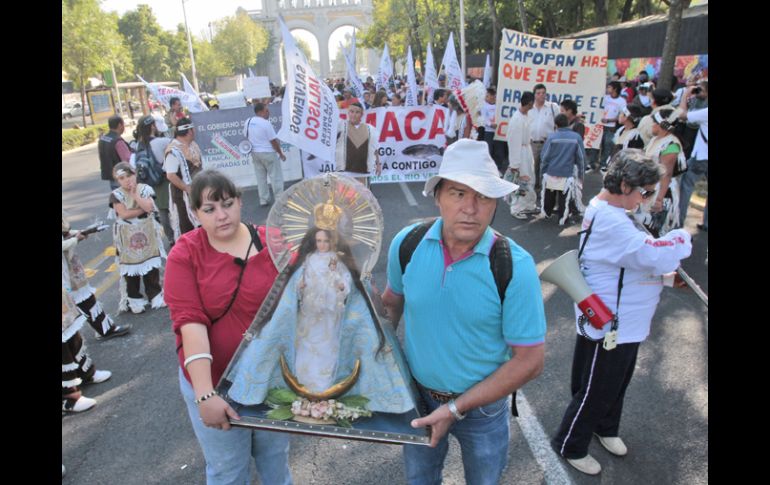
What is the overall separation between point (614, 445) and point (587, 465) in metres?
0.26

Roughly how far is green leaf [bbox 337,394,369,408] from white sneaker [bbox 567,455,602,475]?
1684 millimetres

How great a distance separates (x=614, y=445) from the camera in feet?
9.50

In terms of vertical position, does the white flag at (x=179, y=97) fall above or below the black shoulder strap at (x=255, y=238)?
above

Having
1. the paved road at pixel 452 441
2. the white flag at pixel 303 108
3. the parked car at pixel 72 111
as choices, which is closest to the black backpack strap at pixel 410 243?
the paved road at pixel 452 441

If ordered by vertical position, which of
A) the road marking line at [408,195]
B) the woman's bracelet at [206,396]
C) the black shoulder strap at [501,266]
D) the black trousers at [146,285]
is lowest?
the road marking line at [408,195]

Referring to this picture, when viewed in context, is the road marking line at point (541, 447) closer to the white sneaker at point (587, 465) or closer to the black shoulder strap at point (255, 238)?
the white sneaker at point (587, 465)

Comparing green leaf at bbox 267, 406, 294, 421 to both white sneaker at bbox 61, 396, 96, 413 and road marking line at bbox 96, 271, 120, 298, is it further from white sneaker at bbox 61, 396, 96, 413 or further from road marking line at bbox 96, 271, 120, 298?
road marking line at bbox 96, 271, 120, 298

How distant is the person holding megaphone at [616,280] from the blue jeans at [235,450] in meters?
1.62

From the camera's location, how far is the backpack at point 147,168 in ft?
21.1

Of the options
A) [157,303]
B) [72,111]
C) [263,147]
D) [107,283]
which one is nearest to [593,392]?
[157,303]

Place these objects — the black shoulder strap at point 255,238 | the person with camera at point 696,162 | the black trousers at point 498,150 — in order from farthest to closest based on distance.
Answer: the black trousers at point 498,150
the person with camera at point 696,162
the black shoulder strap at point 255,238

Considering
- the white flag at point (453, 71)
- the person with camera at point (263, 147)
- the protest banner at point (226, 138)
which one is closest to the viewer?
the person with camera at point (263, 147)

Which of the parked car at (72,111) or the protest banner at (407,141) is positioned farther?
the parked car at (72,111)
